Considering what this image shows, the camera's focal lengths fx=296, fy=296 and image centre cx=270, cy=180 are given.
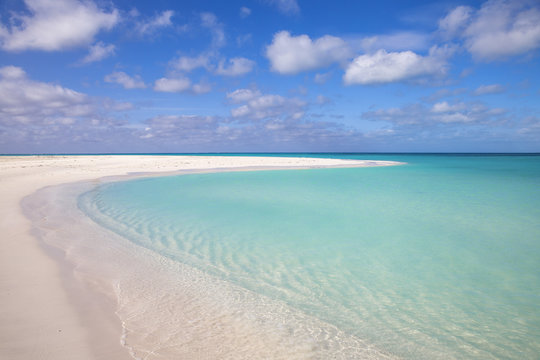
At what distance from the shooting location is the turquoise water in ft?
14.0

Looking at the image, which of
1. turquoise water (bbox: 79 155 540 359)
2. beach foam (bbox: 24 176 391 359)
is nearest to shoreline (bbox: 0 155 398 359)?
beach foam (bbox: 24 176 391 359)

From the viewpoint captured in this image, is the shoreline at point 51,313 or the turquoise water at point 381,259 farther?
the turquoise water at point 381,259

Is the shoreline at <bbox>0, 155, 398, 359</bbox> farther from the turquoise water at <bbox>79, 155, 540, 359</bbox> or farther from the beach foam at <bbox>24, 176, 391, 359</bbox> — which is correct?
the turquoise water at <bbox>79, 155, 540, 359</bbox>

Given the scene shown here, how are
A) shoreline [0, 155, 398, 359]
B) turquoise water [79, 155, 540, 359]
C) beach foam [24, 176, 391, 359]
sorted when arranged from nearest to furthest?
shoreline [0, 155, 398, 359] → beach foam [24, 176, 391, 359] → turquoise water [79, 155, 540, 359]

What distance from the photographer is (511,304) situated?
4.98 m

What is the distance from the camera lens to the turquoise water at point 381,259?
4281 mm

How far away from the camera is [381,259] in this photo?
706 centimetres

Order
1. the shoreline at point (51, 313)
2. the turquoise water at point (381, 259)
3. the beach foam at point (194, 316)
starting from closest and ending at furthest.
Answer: the shoreline at point (51, 313) < the beach foam at point (194, 316) < the turquoise water at point (381, 259)

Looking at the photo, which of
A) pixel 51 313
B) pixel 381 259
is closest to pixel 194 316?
pixel 51 313

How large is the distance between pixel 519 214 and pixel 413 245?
7.93 meters

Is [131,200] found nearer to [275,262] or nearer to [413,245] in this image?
[275,262]

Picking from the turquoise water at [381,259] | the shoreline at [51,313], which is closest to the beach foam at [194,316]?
the shoreline at [51,313]

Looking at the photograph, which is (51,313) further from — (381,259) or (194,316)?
(381,259)

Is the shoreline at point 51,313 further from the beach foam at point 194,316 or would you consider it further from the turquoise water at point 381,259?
the turquoise water at point 381,259
